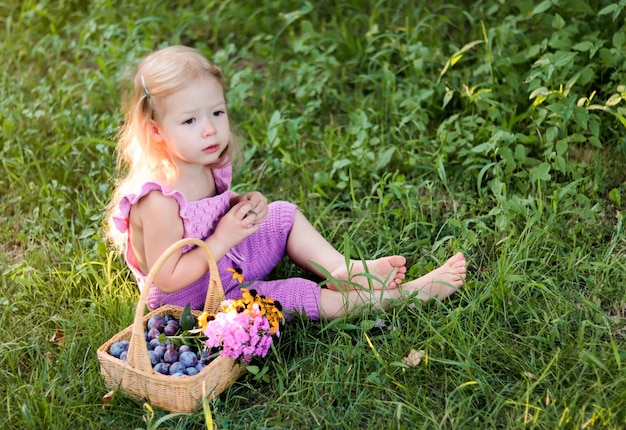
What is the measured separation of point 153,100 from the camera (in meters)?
2.61

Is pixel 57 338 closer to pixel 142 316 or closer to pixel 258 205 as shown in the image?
pixel 142 316

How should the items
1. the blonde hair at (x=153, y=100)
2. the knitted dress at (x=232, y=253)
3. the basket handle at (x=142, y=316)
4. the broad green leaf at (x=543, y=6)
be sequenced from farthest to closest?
the broad green leaf at (x=543, y=6) < the knitted dress at (x=232, y=253) < the blonde hair at (x=153, y=100) < the basket handle at (x=142, y=316)

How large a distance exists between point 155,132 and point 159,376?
823 mm

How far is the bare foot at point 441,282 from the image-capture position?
8.96 ft

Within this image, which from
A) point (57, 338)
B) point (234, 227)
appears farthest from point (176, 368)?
point (57, 338)

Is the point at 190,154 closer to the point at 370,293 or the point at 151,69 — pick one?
the point at 151,69

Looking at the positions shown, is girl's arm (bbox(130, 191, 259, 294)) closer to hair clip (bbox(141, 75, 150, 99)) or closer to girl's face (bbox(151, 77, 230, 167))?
girl's face (bbox(151, 77, 230, 167))

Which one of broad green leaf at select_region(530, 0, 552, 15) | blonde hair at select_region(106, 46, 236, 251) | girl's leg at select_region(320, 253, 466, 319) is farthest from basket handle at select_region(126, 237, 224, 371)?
broad green leaf at select_region(530, 0, 552, 15)

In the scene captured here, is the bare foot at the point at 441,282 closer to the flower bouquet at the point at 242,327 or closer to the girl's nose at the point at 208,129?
the flower bouquet at the point at 242,327

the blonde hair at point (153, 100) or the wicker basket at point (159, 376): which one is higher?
the blonde hair at point (153, 100)

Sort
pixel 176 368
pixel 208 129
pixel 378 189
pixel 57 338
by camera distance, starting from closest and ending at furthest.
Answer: pixel 176 368
pixel 208 129
pixel 57 338
pixel 378 189

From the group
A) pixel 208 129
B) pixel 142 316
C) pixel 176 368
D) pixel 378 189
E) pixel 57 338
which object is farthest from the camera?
pixel 378 189

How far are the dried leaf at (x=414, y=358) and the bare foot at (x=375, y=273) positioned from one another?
274 millimetres

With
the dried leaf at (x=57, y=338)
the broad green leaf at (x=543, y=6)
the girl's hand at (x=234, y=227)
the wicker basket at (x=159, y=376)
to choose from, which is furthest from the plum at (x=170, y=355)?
the broad green leaf at (x=543, y=6)
